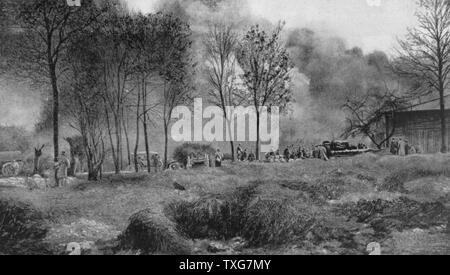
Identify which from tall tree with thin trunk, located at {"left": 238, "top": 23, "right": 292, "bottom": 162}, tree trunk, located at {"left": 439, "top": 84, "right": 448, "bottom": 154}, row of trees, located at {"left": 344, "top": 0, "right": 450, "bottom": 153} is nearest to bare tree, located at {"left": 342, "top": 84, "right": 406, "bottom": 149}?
row of trees, located at {"left": 344, "top": 0, "right": 450, "bottom": 153}

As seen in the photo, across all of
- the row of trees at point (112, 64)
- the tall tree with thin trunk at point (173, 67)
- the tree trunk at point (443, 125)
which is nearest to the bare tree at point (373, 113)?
the tree trunk at point (443, 125)

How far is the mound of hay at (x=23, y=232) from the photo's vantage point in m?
5.59

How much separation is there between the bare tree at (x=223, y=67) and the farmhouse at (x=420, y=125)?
223 centimetres

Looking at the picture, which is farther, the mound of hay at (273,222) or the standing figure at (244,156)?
the standing figure at (244,156)

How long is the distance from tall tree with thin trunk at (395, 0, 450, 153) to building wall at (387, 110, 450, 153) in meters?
0.07

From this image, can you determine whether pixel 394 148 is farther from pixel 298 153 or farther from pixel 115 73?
pixel 115 73

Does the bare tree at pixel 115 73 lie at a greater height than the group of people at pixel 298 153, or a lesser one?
greater

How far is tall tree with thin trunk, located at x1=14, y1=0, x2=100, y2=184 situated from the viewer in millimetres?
5895

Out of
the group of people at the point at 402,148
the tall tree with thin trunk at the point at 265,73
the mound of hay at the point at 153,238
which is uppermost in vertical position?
the tall tree with thin trunk at the point at 265,73

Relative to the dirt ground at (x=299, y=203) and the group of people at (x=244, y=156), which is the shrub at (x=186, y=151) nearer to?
the dirt ground at (x=299, y=203)

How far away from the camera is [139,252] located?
5543 millimetres

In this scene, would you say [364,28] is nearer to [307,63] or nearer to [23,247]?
[307,63]

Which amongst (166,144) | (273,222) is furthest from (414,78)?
(166,144)

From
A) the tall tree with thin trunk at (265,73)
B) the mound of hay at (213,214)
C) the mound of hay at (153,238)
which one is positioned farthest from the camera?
the tall tree with thin trunk at (265,73)
